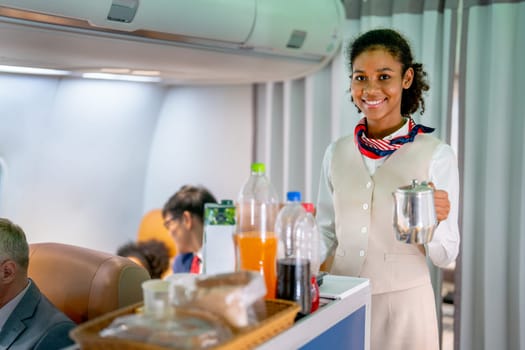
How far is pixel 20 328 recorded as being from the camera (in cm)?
221

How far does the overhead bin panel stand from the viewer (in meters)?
2.58

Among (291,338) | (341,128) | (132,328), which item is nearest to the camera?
(132,328)

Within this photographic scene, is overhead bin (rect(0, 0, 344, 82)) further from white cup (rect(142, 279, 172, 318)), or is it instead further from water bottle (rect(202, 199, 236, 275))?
white cup (rect(142, 279, 172, 318))

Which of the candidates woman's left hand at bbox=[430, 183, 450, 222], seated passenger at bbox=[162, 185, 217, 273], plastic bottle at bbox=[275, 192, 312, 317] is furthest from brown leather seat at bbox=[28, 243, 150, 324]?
seated passenger at bbox=[162, 185, 217, 273]

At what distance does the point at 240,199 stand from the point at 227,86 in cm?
304

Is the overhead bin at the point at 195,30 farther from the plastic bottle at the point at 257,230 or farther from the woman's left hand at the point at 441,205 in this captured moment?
the woman's left hand at the point at 441,205

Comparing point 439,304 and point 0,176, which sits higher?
point 0,176

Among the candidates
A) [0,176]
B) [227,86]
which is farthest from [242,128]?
[0,176]

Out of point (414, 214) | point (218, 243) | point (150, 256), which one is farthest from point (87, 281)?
point (150, 256)

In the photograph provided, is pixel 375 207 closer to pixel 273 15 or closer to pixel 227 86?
pixel 273 15

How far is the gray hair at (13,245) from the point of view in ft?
7.55

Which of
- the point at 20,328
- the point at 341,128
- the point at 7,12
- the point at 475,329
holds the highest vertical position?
the point at 7,12

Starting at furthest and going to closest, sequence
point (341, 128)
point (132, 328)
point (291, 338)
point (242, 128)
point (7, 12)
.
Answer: point (242, 128) → point (341, 128) → point (7, 12) → point (291, 338) → point (132, 328)

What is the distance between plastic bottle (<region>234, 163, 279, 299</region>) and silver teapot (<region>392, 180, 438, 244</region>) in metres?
0.37
